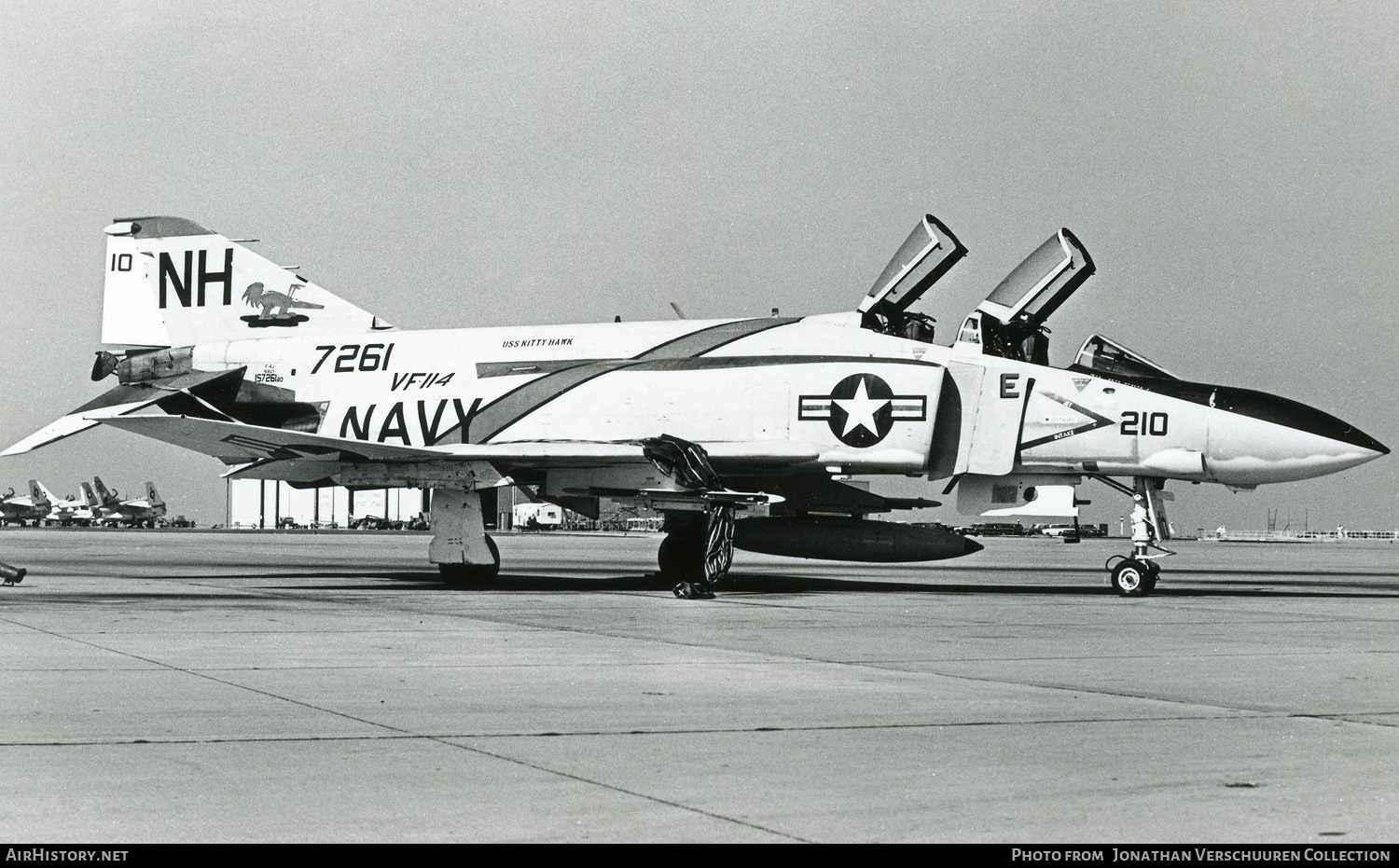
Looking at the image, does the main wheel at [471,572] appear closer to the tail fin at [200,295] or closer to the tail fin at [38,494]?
the tail fin at [200,295]

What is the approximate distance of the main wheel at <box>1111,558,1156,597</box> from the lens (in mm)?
16484

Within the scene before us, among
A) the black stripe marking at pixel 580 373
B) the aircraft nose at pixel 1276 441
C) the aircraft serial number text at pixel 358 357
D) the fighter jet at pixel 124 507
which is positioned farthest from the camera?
the fighter jet at pixel 124 507

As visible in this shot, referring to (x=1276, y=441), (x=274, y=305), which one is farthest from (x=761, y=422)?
(x=274, y=305)

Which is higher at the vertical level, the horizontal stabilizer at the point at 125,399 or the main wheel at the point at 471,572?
the horizontal stabilizer at the point at 125,399

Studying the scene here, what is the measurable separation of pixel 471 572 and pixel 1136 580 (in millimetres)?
8103

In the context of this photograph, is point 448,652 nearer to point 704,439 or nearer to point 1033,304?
point 704,439

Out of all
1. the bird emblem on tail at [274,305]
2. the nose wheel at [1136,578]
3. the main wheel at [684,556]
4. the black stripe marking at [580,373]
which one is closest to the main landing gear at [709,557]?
the main wheel at [684,556]

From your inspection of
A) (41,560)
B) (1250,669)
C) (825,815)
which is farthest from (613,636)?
(41,560)

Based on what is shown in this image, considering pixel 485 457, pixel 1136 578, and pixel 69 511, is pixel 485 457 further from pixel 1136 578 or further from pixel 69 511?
pixel 69 511

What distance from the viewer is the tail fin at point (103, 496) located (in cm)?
9075

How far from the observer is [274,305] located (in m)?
21.9

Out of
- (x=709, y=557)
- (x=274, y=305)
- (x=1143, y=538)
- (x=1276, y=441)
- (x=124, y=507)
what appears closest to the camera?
(x=1276, y=441)

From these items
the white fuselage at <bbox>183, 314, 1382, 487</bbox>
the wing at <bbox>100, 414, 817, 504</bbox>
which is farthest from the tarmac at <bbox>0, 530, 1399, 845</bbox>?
the wing at <bbox>100, 414, 817, 504</bbox>

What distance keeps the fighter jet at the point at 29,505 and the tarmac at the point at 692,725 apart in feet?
285
